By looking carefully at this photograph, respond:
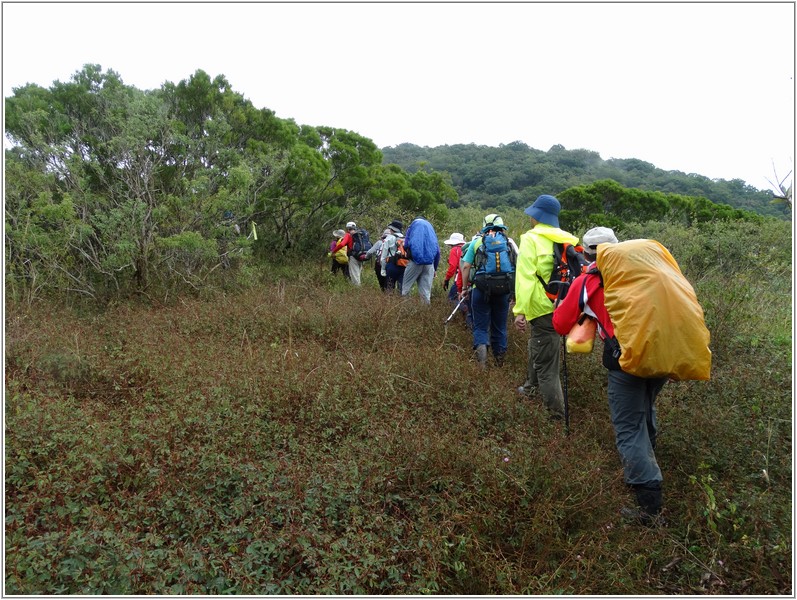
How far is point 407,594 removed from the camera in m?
2.57

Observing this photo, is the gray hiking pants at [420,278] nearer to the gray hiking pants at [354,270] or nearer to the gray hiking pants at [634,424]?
the gray hiking pants at [354,270]

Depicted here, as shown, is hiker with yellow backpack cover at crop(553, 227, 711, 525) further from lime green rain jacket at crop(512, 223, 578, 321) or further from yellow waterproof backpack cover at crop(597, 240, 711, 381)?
lime green rain jacket at crop(512, 223, 578, 321)

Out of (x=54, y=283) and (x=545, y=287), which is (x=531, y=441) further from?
(x=54, y=283)

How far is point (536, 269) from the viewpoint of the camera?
180 inches

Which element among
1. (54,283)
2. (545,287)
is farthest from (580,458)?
(54,283)

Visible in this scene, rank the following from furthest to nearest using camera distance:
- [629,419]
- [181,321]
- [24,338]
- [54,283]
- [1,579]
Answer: [54,283]
[181,321]
[24,338]
[629,419]
[1,579]

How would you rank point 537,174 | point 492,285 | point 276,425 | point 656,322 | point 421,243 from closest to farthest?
point 656,322 < point 276,425 < point 492,285 < point 421,243 < point 537,174

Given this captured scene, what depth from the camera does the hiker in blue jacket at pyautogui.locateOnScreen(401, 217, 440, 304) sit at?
7.80 m

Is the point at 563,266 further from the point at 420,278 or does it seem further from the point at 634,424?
the point at 420,278

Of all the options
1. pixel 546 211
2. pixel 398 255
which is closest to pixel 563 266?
pixel 546 211

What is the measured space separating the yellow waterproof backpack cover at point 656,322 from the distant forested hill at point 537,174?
2424 cm

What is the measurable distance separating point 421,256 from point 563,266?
11.4 ft

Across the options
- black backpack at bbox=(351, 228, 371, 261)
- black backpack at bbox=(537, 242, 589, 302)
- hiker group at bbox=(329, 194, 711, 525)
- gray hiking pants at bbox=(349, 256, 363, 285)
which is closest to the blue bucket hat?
hiker group at bbox=(329, 194, 711, 525)

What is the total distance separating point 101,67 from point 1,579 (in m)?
8.95
